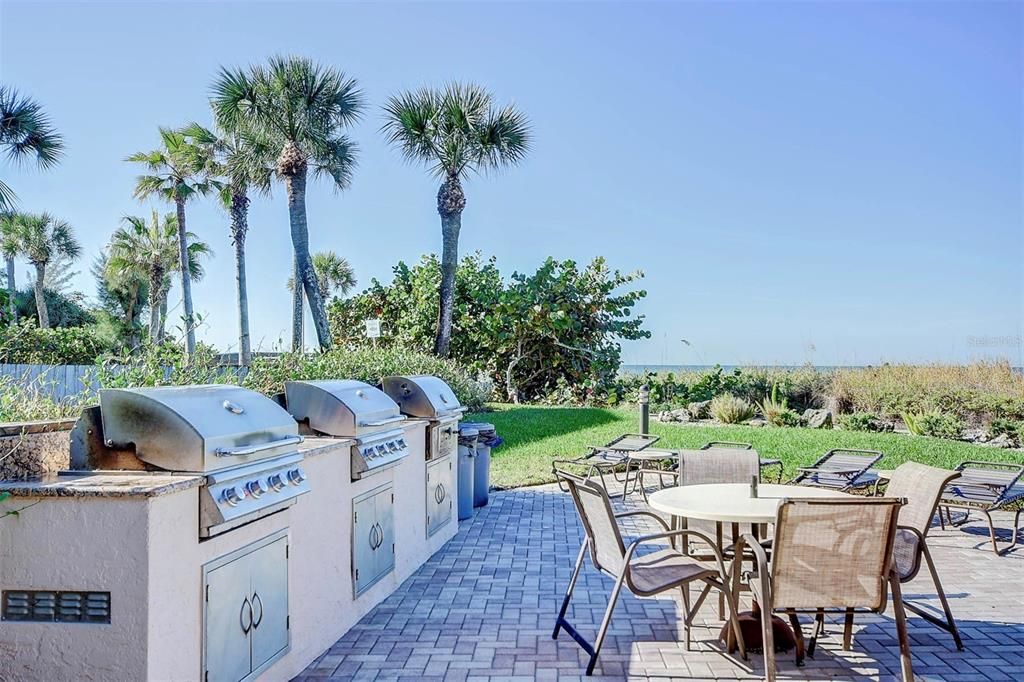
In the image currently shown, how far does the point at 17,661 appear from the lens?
233 centimetres

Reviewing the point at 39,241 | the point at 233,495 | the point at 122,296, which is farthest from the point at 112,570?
the point at 39,241

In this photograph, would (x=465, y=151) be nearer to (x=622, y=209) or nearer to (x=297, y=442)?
(x=622, y=209)

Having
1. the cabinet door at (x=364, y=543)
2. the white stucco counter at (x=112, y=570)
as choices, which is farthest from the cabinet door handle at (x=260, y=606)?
the cabinet door at (x=364, y=543)

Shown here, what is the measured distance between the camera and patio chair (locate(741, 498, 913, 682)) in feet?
10.0

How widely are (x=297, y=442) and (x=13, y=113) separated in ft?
58.5

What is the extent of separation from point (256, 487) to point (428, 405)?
2.90 metres

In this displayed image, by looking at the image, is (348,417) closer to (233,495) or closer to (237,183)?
(233,495)

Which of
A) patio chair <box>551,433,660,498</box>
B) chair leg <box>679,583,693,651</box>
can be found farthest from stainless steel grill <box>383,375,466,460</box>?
chair leg <box>679,583,693,651</box>

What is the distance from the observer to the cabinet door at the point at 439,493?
566 cm

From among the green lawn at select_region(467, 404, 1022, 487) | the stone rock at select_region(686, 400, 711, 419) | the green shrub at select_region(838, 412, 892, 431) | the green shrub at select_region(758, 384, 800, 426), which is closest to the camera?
the green lawn at select_region(467, 404, 1022, 487)

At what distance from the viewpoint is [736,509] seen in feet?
11.9

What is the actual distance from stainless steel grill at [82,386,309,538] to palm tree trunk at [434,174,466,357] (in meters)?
13.4

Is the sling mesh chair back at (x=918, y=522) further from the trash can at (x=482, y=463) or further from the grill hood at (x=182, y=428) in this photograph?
the trash can at (x=482, y=463)

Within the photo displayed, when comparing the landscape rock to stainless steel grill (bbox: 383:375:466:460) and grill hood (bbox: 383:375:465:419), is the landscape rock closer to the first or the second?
stainless steel grill (bbox: 383:375:466:460)
